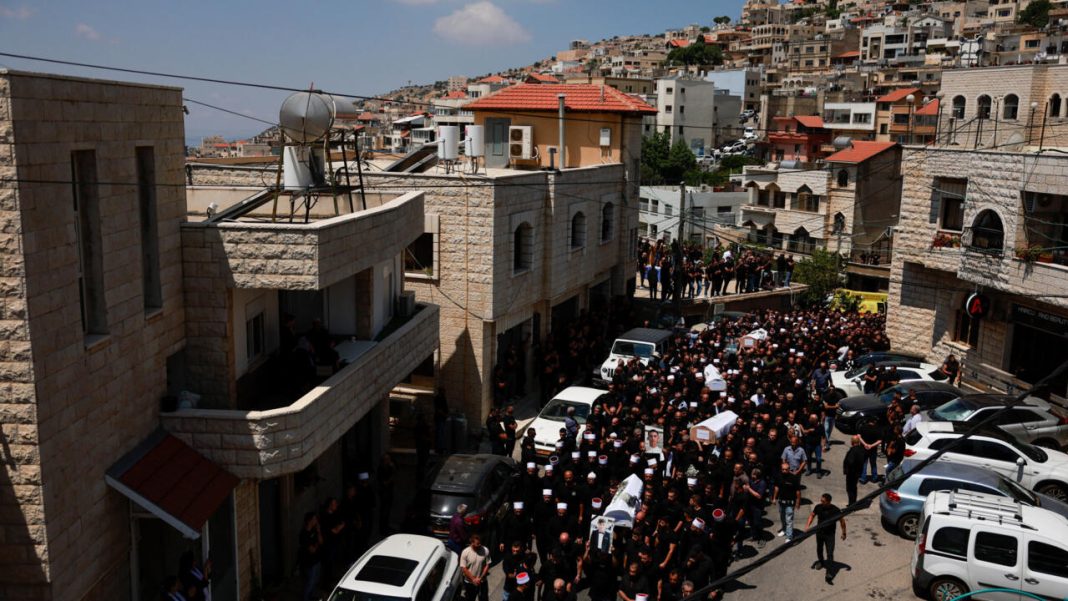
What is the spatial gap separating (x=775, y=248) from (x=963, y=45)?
15.0m

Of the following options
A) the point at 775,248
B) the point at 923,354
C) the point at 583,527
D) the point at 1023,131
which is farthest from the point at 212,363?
the point at 775,248

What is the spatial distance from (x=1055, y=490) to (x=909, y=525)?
11.1 ft

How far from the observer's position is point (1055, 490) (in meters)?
17.2

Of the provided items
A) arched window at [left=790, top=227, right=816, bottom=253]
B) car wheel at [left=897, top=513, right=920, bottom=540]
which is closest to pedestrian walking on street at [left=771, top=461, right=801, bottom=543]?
car wheel at [left=897, top=513, right=920, bottom=540]

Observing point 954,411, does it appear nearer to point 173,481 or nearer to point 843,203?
point 173,481

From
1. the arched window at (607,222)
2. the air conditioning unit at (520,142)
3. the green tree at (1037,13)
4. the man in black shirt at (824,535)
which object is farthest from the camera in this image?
the green tree at (1037,13)

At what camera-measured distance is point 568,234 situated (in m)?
27.8

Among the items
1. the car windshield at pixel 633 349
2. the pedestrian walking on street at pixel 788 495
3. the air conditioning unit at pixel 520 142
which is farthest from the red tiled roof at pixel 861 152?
the pedestrian walking on street at pixel 788 495

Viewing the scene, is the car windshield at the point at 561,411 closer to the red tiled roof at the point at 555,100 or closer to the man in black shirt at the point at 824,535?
the man in black shirt at the point at 824,535

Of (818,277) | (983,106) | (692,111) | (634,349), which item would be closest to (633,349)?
(634,349)

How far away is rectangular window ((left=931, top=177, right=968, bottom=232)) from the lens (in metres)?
26.1

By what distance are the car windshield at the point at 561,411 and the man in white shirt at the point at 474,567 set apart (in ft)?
22.7

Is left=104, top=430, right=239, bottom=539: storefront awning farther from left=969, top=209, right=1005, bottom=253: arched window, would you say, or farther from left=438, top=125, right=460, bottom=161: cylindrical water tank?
left=969, top=209, right=1005, bottom=253: arched window

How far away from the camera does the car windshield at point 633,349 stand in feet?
84.3
